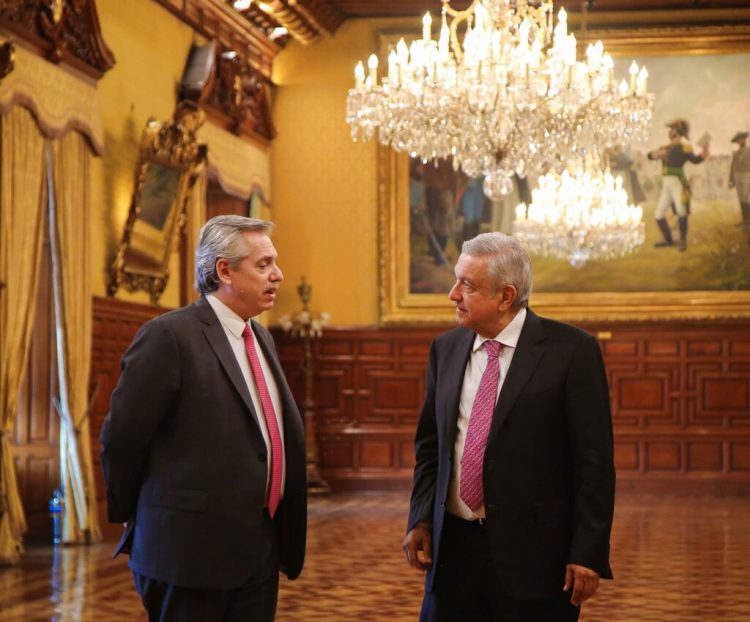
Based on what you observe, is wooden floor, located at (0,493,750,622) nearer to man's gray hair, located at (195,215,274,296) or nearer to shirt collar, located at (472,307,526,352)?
shirt collar, located at (472,307,526,352)

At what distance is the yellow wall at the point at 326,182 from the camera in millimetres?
15289

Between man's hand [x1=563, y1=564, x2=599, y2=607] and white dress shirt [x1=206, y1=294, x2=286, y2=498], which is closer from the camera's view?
man's hand [x1=563, y1=564, x2=599, y2=607]

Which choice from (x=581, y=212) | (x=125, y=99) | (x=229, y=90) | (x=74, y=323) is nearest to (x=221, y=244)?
(x=74, y=323)

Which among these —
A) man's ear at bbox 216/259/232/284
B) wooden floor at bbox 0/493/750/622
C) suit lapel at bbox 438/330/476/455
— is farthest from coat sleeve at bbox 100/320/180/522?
wooden floor at bbox 0/493/750/622

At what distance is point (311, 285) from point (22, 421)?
5756mm

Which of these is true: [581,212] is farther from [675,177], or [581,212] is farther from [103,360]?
[103,360]

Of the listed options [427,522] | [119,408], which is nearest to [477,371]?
[427,522]

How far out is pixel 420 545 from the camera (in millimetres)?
3693

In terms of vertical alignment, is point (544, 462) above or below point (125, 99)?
below

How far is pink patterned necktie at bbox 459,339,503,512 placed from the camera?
11.6ft

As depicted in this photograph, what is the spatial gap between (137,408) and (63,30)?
680 cm

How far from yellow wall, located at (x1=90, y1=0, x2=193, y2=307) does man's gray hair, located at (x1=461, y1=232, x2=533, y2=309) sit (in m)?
7.30

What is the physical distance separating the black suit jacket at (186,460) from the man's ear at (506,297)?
733mm

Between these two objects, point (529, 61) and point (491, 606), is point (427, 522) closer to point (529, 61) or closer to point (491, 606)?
point (491, 606)
